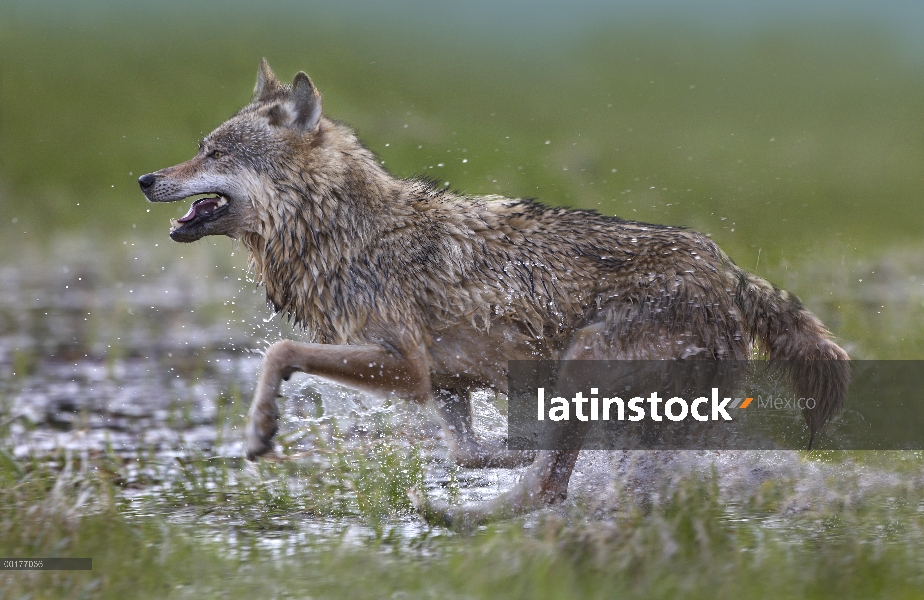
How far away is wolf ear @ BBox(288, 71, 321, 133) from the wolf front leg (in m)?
1.13

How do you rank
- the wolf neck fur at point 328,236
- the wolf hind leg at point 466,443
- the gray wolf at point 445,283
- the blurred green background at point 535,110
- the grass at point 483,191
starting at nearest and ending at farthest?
the grass at point 483,191 → the gray wolf at point 445,283 → the wolf neck fur at point 328,236 → the wolf hind leg at point 466,443 → the blurred green background at point 535,110

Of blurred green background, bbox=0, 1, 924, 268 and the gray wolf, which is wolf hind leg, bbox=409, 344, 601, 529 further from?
blurred green background, bbox=0, 1, 924, 268

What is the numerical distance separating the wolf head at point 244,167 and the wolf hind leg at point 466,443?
1.34 meters

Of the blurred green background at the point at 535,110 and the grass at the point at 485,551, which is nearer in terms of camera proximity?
the grass at the point at 485,551

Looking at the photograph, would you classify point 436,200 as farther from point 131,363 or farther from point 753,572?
point 131,363

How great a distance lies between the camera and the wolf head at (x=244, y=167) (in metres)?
4.84

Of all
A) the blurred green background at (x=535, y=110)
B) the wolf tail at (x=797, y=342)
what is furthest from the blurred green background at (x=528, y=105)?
the wolf tail at (x=797, y=342)

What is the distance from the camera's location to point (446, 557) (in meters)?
3.91

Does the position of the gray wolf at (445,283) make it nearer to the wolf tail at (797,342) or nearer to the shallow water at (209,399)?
the wolf tail at (797,342)

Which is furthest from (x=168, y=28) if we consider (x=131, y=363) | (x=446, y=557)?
(x=446, y=557)

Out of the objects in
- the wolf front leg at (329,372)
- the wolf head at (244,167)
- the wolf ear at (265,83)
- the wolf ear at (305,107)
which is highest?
the wolf ear at (265,83)

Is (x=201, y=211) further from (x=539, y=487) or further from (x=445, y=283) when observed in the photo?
(x=539, y=487)

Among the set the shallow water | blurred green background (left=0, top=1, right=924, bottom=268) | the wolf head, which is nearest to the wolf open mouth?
the wolf head

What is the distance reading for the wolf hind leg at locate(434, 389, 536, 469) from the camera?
516 cm
